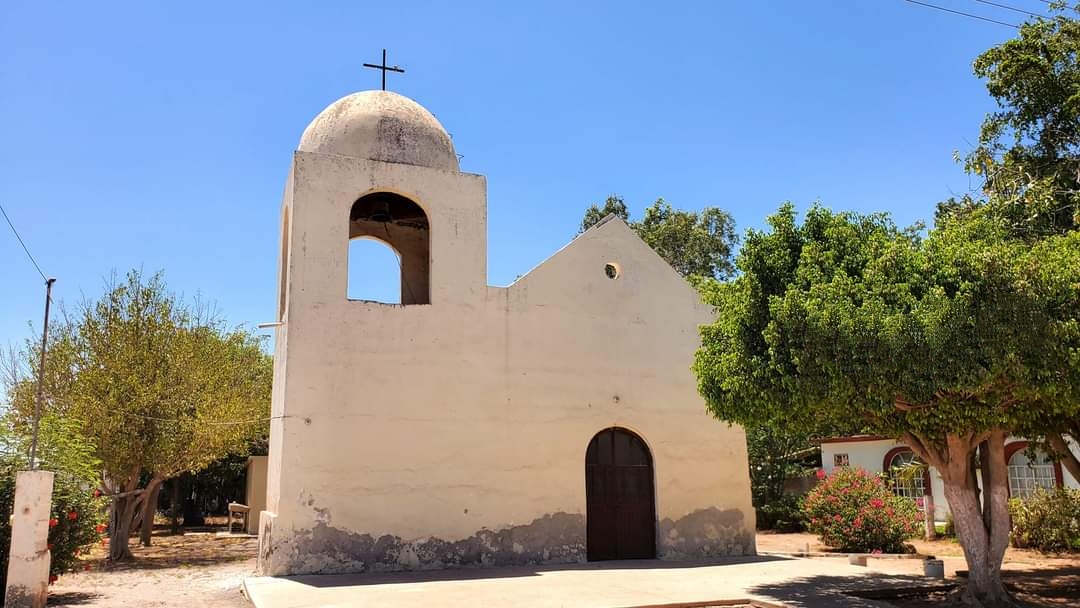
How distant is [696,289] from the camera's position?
53.7 ft

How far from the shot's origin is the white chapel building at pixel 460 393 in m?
12.9

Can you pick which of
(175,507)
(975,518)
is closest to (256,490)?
(175,507)

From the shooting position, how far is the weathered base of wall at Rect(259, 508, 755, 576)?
12352 mm

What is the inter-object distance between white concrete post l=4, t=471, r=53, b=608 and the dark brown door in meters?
8.34

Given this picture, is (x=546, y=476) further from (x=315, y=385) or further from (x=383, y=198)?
(x=383, y=198)

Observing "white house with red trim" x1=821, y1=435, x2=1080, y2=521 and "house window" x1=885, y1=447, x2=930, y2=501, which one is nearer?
"white house with red trim" x1=821, y1=435, x2=1080, y2=521

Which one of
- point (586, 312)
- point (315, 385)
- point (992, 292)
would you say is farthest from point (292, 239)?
point (992, 292)

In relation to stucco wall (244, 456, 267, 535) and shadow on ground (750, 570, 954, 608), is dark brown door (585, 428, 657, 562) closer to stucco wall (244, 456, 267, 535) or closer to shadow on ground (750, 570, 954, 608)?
shadow on ground (750, 570, 954, 608)

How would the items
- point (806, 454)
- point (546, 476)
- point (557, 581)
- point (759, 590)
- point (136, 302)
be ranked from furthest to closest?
1. point (806, 454)
2. point (136, 302)
3. point (546, 476)
4. point (557, 581)
5. point (759, 590)

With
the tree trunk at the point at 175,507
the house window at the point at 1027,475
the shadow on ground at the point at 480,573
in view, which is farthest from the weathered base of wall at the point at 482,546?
the tree trunk at the point at 175,507

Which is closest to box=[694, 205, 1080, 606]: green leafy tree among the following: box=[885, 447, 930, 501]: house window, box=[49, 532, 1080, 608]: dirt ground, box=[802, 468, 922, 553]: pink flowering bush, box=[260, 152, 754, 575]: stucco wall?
box=[49, 532, 1080, 608]: dirt ground

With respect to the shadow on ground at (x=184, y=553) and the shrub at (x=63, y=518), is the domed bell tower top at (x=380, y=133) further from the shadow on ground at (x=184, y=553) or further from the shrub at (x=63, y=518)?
the shadow on ground at (x=184, y=553)

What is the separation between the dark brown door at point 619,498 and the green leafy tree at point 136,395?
9.31 m

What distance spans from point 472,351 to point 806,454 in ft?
55.5
